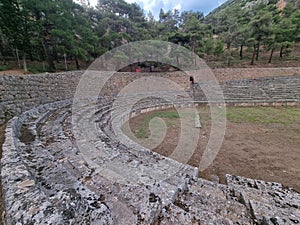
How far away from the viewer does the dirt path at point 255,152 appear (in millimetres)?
3027

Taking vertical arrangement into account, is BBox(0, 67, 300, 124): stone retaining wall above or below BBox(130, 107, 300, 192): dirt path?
above

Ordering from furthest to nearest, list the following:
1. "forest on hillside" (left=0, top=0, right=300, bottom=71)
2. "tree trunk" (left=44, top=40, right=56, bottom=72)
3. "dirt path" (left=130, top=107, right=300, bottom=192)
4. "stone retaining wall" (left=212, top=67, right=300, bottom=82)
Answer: "stone retaining wall" (left=212, top=67, right=300, bottom=82)
"tree trunk" (left=44, top=40, right=56, bottom=72)
"forest on hillside" (left=0, top=0, right=300, bottom=71)
"dirt path" (left=130, top=107, right=300, bottom=192)

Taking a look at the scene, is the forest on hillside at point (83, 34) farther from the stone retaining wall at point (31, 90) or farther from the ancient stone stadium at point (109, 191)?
the ancient stone stadium at point (109, 191)

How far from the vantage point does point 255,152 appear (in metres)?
3.88

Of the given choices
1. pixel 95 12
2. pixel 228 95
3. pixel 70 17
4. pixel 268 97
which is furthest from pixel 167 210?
pixel 95 12

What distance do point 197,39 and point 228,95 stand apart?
1389cm

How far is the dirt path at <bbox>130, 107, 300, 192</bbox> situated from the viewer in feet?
9.93

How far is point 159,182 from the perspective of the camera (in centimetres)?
187

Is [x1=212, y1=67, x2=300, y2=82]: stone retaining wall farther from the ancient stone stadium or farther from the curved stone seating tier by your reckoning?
the ancient stone stadium

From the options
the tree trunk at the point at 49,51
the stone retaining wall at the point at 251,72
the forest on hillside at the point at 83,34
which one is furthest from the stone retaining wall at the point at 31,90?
the stone retaining wall at the point at 251,72

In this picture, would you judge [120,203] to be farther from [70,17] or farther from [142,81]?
[70,17]

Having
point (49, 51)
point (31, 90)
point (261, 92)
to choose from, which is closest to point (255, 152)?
point (31, 90)

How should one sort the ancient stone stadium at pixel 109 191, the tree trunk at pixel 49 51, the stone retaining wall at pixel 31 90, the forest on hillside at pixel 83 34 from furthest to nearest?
the tree trunk at pixel 49 51, the forest on hillside at pixel 83 34, the stone retaining wall at pixel 31 90, the ancient stone stadium at pixel 109 191

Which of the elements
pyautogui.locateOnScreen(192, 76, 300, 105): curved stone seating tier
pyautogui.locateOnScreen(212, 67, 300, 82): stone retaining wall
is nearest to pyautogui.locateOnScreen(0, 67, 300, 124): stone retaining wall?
pyautogui.locateOnScreen(192, 76, 300, 105): curved stone seating tier
